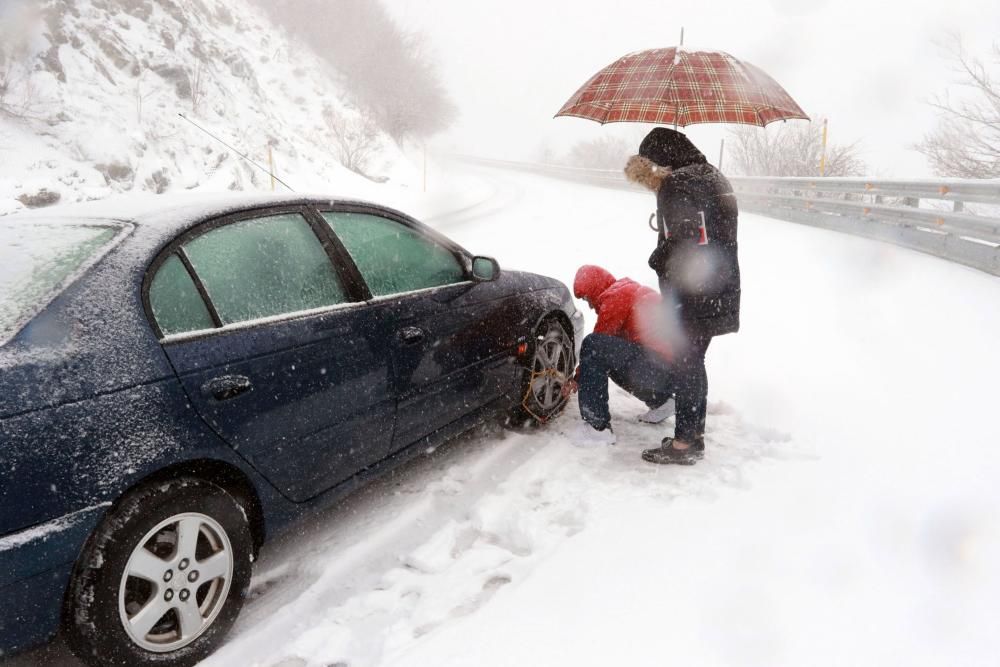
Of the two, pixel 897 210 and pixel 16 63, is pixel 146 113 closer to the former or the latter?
pixel 16 63

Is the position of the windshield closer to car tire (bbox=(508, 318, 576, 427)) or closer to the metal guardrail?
car tire (bbox=(508, 318, 576, 427))

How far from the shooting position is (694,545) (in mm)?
3027

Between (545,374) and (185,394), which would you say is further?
(545,374)

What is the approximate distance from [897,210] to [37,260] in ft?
40.1

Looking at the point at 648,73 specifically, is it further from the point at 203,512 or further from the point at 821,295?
the point at 821,295

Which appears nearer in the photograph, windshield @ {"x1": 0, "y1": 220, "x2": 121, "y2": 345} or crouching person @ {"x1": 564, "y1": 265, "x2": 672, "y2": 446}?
windshield @ {"x1": 0, "y1": 220, "x2": 121, "y2": 345}

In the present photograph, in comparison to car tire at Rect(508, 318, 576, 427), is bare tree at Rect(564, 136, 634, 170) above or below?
above

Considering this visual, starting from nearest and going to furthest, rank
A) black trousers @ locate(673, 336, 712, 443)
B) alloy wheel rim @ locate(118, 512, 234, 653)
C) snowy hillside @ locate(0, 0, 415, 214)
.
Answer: alloy wheel rim @ locate(118, 512, 234, 653) < black trousers @ locate(673, 336, 712, 443) < snowy hillside @ locate(0, 0, 415, 214)

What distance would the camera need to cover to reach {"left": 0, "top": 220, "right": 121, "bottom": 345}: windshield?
2.08 m

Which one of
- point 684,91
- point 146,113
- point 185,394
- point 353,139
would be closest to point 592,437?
point 684,91

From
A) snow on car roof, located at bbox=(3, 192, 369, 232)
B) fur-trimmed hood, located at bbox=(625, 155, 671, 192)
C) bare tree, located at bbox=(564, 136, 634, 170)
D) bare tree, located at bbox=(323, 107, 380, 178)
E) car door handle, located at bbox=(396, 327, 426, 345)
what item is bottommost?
car door handle, located at bbox=(396, 327, 426, 345)

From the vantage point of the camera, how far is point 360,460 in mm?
3016

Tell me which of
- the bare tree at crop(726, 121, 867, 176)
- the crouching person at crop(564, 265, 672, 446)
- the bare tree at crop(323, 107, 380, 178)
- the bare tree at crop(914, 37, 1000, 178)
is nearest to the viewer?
the crouching person at crop(564, 265, 672, 446)

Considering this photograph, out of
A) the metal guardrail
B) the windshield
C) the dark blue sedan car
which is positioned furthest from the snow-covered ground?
the metal guardrail
